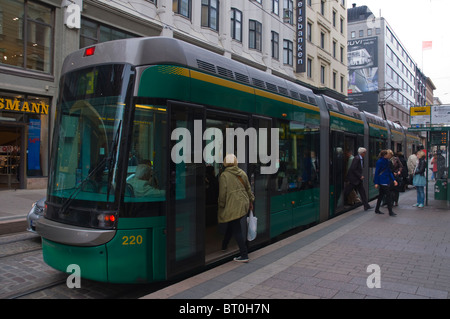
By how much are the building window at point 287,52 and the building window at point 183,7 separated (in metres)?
10.8

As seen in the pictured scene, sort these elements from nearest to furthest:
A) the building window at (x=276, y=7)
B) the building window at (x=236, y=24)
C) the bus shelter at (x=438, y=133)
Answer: the bus shelter at (x=438, y=133) → the building window at (x=236, y=24) → the building window at (x=276, y=7)

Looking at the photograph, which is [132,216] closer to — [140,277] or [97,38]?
[140,277]

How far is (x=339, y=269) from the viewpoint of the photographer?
16.2ft

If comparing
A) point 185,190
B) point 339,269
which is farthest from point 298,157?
point 185,190

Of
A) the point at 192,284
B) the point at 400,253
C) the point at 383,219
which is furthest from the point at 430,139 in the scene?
the point at 192,284

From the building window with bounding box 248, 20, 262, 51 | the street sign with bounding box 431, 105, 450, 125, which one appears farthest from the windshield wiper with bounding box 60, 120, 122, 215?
the building window with bounding box 248, 20, 262, 51

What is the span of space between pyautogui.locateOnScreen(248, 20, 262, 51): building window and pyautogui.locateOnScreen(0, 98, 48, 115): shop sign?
14.3 metres

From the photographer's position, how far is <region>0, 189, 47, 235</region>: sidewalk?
8.25 metres

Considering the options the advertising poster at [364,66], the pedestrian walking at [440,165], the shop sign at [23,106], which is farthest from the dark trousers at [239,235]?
the advertising poster at [364,66]

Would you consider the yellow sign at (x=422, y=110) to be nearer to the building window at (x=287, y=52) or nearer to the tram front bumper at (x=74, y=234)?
the tram front bumper at (x=74, y=234)

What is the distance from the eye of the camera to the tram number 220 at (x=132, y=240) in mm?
4141

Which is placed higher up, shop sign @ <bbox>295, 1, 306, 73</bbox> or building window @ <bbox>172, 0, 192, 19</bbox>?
shop sign @ <bbox>295, 1, 306, 73</bbox>

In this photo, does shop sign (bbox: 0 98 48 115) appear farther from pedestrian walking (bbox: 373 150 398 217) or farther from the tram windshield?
pedestrian walking (bbox: 373 150 398 217)
